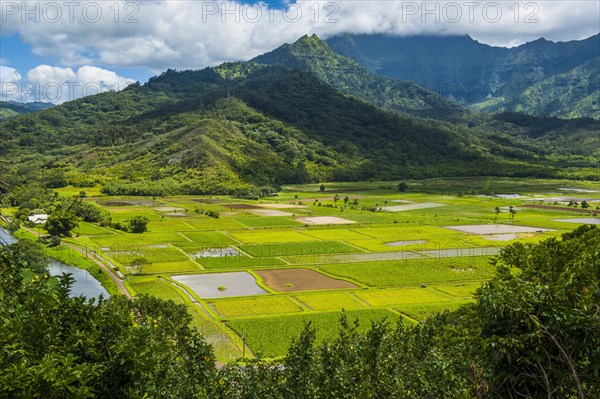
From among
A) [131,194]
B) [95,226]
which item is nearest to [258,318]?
[95,226]

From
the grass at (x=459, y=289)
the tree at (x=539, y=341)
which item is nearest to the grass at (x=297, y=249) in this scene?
the grass at (x=459, y=289)

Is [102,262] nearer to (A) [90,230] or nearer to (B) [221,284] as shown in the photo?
(B) [221,284]

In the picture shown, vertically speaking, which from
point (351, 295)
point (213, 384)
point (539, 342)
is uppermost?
point (539, 342)

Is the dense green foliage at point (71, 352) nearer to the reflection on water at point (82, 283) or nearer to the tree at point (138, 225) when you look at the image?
the reflection on water at point (82, 283)

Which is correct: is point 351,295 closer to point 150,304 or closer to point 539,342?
point 150,304

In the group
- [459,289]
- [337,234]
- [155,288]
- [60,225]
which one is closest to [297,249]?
[337,234]

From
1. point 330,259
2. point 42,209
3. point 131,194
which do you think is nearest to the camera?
point 330,259
